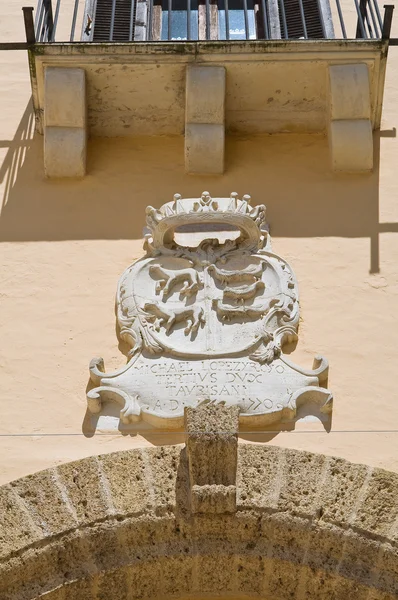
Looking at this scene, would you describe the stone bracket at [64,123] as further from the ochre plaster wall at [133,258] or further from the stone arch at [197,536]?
the stone arch at [197,536]

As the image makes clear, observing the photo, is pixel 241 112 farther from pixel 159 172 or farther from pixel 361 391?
pixel 361 391

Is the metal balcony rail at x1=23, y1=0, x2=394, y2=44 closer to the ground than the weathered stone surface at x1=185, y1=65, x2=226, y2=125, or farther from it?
farther from it

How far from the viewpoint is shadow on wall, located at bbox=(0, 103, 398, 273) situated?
25.5 feet

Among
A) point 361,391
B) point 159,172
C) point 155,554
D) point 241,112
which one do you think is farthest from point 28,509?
point 241,112

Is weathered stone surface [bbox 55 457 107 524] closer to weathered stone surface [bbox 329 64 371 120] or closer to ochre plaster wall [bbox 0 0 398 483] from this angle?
ochre plaster wall [bbox 0 0 398 483]

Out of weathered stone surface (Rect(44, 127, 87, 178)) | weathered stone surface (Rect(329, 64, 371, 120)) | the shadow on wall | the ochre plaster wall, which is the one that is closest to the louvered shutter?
the ochre plaster wall

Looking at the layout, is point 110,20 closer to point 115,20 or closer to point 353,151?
point 115,20

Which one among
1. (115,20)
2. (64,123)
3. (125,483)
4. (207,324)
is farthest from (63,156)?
(125,483)

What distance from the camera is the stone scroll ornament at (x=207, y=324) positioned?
661 centimetres

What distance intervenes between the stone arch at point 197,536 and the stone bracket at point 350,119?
93.8 inches

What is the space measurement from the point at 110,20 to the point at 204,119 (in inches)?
54.1

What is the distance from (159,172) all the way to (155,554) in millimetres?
2718

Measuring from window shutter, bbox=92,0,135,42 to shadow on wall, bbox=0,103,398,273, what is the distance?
1.00 meters

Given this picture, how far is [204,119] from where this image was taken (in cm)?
813
